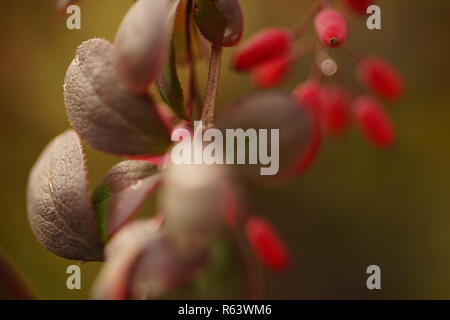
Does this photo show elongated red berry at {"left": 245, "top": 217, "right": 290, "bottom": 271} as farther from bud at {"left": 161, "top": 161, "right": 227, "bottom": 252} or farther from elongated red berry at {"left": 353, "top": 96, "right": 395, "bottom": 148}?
bud at {"left": 161, "top": 161, "right": 227, "bottom": 252}

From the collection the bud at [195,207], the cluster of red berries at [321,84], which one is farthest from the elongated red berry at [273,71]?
the bud at [195,207]

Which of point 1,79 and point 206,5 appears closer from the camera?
point 206,5

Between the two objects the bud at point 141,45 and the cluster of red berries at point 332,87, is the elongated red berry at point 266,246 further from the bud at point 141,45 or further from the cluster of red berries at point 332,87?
the bud at point 141,45

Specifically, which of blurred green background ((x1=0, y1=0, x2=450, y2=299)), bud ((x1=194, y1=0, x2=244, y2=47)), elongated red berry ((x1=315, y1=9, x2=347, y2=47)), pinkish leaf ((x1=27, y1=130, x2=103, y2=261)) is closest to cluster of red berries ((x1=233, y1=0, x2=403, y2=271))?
elongated red berry ((x1=315, y1=9, x2=347, y2=47))

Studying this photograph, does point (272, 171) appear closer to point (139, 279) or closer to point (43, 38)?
point (139, 279)

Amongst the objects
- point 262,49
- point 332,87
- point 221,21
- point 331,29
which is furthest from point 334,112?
point 221,21
